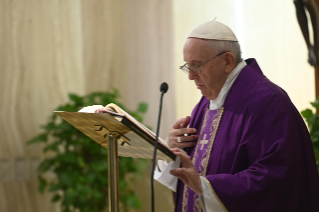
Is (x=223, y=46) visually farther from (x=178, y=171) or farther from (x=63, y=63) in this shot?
(x=63, y=63)

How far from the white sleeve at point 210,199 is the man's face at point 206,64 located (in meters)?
0.64

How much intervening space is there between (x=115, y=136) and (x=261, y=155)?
0.77m

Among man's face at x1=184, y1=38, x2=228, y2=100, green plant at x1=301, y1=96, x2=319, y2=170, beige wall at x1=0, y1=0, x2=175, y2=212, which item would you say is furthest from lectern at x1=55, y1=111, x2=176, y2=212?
beige wall at x1=0, y1=0, x2=175, y2=212

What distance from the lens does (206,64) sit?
2.36 meters

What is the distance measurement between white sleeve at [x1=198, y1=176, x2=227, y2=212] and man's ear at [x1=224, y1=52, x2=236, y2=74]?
0.72 metres

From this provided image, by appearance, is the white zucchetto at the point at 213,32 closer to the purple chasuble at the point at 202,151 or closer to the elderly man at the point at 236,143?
the elderly man at the point at 236,143

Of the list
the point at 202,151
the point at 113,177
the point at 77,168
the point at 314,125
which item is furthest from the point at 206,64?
the point at 77,168

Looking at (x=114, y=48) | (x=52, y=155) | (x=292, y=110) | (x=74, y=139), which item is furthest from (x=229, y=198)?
(x=114, y=48)

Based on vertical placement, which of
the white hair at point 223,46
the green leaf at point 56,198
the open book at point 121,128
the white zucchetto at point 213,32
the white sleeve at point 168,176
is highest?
the white zucchetto at point 213,32

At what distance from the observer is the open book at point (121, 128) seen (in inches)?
72.4

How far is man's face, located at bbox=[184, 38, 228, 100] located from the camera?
7.76 ft

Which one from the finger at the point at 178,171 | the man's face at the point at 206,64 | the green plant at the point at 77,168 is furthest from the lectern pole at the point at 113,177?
the green plant at the point at 77,168

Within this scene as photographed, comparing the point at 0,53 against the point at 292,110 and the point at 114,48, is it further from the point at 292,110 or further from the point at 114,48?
the point at 292,110

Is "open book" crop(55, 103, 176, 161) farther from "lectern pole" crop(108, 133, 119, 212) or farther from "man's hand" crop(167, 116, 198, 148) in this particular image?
"man's hand" crop(167, 116, 198, 148)
